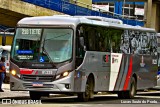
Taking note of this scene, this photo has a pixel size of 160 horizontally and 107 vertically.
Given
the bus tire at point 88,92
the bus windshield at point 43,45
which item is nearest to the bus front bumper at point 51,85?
the bus windshield at point 43,45

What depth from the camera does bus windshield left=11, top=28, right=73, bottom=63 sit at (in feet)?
64.6

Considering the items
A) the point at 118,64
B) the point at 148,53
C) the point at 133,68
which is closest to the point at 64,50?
the point at 118,64

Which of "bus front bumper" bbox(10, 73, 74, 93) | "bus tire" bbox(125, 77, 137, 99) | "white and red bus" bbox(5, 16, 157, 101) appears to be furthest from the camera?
"bus tire" bbox(125, 77, 137, 99)

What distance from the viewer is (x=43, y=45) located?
19.8 meters

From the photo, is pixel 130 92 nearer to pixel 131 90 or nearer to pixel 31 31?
pixel 131 90

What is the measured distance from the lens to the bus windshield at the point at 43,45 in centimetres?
1970

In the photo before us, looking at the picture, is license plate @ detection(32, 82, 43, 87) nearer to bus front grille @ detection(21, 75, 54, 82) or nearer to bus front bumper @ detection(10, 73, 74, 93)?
bus front bumper @ detection(10, 73, 74, 93)

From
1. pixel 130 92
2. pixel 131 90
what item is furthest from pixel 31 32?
pixel 131 90

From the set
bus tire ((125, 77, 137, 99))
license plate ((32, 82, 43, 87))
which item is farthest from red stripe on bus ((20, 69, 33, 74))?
bus tire ((125, 77, 137, 99))

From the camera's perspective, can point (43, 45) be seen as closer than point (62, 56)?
No

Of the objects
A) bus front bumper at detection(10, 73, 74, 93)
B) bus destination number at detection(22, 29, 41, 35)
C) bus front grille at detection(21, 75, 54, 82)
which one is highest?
bus destination number at detection(22, 29, 41, 35)

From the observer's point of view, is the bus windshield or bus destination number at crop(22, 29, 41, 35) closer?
the bus windshield

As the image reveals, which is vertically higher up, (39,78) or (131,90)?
→ (39,78)

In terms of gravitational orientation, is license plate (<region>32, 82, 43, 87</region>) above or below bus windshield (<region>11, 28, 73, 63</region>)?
below
